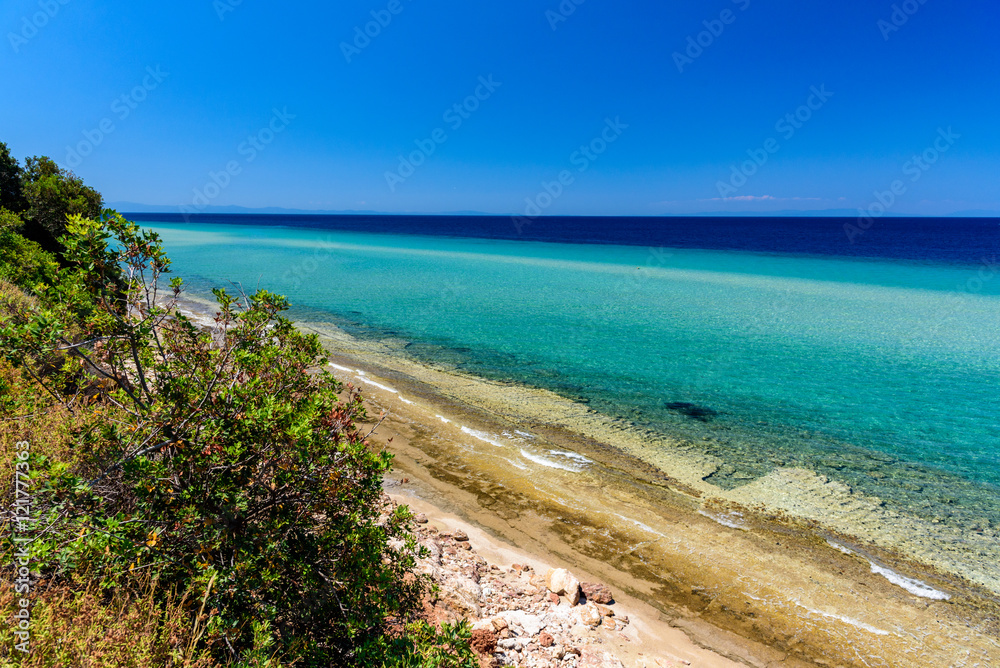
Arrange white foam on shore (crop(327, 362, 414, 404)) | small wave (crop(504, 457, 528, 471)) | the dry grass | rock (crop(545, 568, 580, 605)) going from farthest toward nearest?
white foam on shore (crop(327, 362, 414, 404)) → small wave (crop(504, 457, 528, 471)) → rock (crop(545, 568, 580, 605)) → the dry grass

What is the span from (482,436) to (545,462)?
6.25 feet

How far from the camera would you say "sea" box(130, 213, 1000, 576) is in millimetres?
10984

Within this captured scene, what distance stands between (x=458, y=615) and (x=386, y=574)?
79.9 inches

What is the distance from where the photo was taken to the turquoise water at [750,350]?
11156 millimetres

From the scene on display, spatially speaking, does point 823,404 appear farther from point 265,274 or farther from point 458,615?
point 265,274

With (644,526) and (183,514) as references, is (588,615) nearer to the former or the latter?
(644,526)

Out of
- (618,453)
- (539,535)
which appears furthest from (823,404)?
(539,535)

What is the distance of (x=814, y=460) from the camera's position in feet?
35.5

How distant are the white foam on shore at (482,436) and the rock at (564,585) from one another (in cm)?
482

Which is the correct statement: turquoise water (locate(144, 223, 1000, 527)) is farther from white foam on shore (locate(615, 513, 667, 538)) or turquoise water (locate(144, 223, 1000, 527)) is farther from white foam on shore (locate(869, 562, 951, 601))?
white foam on shore (locate(615, 513, 667, 538))

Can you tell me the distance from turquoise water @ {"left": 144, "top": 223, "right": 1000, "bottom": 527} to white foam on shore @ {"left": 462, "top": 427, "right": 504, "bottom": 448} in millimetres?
3606

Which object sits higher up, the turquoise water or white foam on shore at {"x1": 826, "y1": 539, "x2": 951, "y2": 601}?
the turquoise water

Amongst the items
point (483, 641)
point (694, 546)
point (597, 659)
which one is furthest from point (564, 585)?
point (694, 546)

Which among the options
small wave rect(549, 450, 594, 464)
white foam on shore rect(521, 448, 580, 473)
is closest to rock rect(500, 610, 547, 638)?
white foam on shore rect(521, 448, 580, 473)
